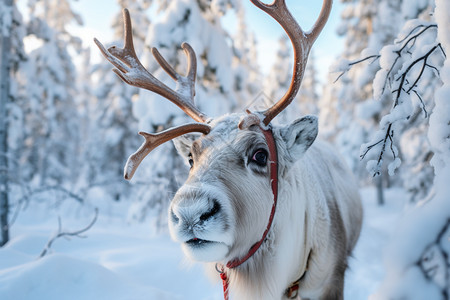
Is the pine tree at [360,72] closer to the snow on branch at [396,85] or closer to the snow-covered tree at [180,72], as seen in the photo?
the snow-covered tree at [180,72]

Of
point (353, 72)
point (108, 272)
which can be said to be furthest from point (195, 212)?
point (353, 72)

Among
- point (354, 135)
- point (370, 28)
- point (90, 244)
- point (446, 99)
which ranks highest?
point (370, 28)

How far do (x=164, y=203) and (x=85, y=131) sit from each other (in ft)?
92.0

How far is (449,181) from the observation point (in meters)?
0.88

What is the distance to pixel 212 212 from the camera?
1.79 metres

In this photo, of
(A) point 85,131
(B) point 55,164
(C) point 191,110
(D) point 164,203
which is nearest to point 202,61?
(D) point 164,203

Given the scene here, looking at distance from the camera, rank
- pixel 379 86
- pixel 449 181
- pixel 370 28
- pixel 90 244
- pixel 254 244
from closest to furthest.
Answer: pixel 449 181 → pixel 379 86 → pixel 254 244 → pixel 90 244 → pixel 370 28

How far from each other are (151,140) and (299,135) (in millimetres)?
1142

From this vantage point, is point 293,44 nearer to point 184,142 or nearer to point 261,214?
point 184,142

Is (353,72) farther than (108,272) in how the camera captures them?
Yes

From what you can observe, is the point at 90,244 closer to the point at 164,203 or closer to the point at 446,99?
the point at 164,203

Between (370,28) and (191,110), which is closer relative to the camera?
(191,110)

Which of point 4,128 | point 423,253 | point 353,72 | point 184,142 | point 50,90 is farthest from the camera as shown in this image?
point 50,90

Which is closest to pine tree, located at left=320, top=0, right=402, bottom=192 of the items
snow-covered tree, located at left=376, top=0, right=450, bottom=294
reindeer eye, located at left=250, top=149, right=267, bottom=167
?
reindeer eye, located at left=250, top=149, right=267, bottom=167
